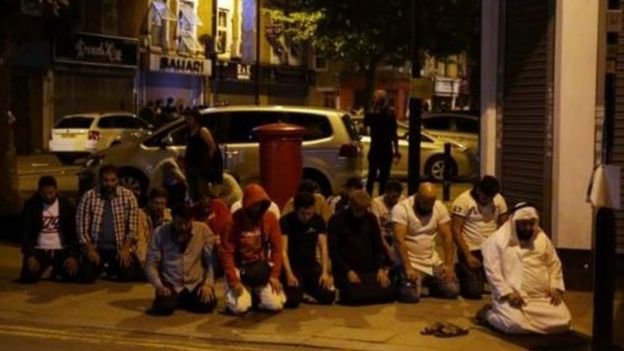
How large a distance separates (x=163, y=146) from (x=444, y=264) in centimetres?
777

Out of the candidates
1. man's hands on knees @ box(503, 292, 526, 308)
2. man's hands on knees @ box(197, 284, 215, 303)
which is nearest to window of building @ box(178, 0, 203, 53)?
man's hands on knees @ box(197, 284, 215, 303)

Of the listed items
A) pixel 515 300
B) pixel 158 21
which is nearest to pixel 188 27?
pixel 158 21

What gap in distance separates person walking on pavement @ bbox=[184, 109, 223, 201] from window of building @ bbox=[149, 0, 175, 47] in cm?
2940

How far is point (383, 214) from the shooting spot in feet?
36.7

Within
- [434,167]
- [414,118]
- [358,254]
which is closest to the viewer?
[358,254]

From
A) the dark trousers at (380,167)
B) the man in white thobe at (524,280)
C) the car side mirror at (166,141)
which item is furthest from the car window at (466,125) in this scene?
the man in white thobe at (524,280)

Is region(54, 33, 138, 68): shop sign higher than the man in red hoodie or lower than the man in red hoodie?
higher

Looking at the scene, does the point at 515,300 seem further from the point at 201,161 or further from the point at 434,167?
the point at 434,167

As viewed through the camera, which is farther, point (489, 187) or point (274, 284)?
point (489, 187)

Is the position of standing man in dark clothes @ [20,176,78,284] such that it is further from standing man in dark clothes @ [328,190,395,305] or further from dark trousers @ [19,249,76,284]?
standing man in dark clothes @ [328,190,395,305]

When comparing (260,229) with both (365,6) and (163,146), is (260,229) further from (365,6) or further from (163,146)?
(365,6)

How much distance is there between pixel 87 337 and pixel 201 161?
458cm

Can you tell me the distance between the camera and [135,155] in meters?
17.4

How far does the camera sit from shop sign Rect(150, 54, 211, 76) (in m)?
42.3
